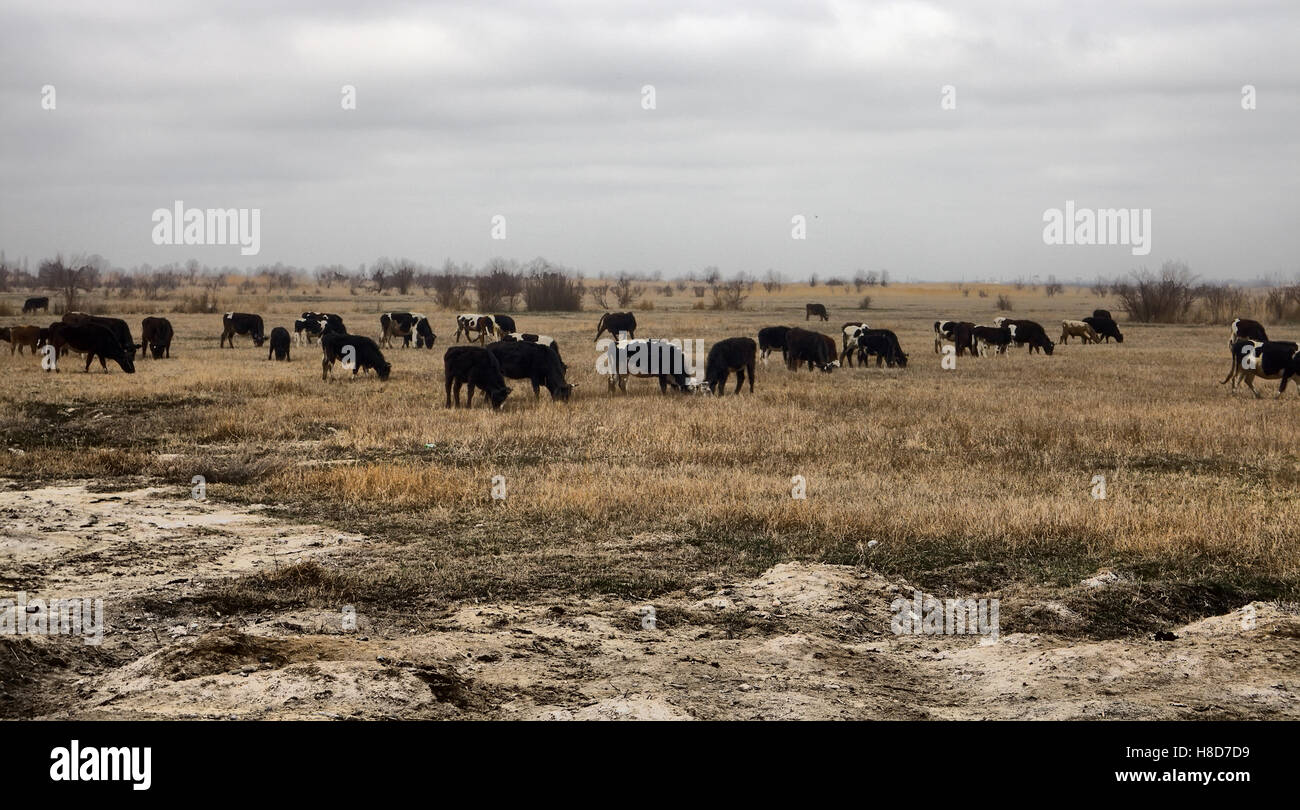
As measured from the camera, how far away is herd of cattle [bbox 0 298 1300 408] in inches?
A: 777

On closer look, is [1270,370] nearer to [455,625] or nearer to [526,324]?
[455,625]

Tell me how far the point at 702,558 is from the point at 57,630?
15.2 ft

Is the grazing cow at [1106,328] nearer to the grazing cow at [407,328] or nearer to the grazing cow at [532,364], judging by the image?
the grazing cow at [407,328]

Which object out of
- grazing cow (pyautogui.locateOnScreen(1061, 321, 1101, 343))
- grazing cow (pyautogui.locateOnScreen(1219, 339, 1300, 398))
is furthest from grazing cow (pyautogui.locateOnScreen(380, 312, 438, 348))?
grazing cow (pyautogui.locateOnScreen(1219, 339, 1300, 398))

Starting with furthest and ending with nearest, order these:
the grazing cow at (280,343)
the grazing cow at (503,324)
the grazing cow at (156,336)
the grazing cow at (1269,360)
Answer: the grazing cow at (503,324), the grazing cow at (280,343), the grazing cow at (156,336), the grazing cow at (1269,360)

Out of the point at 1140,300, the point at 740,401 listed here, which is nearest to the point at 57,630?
the point at 740,401

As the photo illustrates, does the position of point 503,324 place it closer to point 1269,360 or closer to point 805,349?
point 805,349

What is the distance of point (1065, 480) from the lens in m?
12.4

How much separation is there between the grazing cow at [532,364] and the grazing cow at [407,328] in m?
15.4

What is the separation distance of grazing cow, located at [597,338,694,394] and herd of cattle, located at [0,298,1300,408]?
19 millimetres

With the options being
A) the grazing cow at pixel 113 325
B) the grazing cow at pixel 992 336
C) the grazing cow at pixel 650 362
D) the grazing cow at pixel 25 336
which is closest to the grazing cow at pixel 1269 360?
the grazing cow at pixel 650 362

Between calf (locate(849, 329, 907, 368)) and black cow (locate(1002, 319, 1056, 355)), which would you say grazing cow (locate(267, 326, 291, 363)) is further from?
black cow (locate(1002, 319, 1056, 355))

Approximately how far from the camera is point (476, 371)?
18922 mm

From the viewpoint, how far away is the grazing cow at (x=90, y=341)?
944 inches
